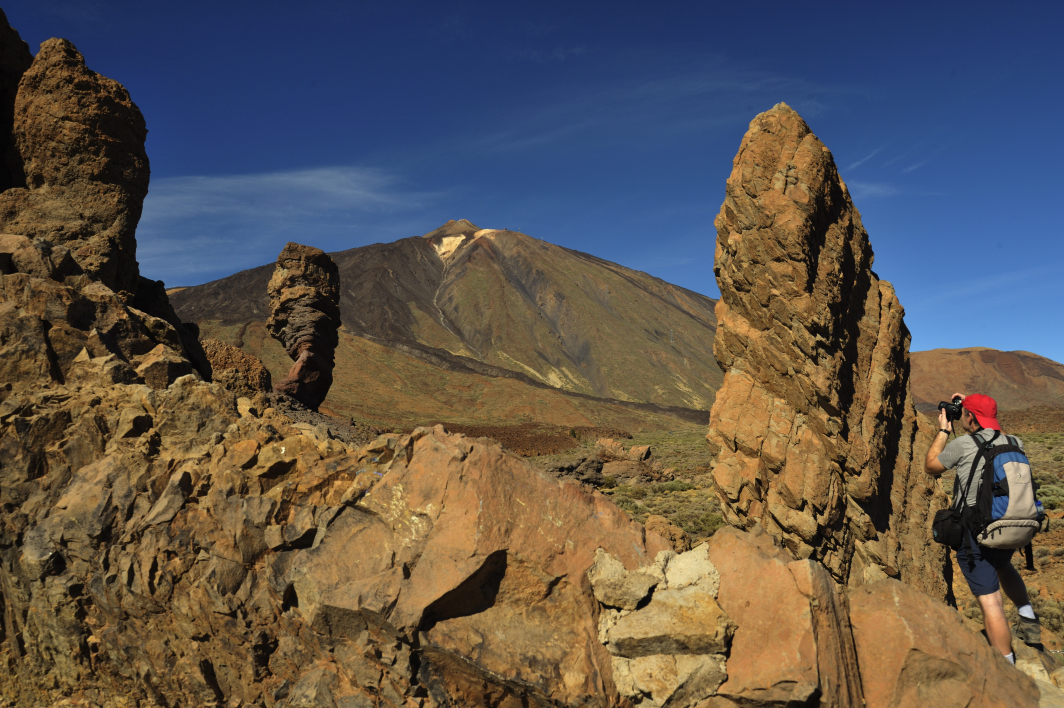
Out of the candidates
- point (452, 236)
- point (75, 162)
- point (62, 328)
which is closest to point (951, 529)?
point (62, 328)

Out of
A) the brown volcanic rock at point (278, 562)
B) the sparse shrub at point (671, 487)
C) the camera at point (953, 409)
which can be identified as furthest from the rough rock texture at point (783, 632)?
the sparse shrub at point (671, 487)

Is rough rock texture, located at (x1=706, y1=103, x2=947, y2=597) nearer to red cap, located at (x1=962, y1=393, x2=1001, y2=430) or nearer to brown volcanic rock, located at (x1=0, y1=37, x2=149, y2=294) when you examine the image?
red cap, located at (x1=962, y1=393, x2=1001, y2=430)

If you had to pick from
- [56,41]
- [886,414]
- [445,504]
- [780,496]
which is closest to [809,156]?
[886,414]

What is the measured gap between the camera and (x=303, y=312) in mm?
22062

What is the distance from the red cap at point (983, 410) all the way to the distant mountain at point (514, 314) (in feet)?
239

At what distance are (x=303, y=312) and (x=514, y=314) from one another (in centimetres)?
9570

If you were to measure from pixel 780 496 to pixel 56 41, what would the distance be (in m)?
14.9

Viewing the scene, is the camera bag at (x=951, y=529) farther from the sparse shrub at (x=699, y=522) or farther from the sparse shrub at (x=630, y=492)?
the sparse shrub at (x=630, y=492)

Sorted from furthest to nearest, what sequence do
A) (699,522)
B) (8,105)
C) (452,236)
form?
(452,236), (699,522), (8,105)

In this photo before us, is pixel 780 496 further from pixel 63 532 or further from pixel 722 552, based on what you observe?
pixel 63 532

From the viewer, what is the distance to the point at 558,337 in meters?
116

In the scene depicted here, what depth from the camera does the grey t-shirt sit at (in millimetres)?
4555

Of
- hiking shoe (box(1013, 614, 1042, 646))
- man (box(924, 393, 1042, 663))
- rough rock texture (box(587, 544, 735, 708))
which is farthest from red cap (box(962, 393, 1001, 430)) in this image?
rough rock texture (box(587, 544, 735, 708))

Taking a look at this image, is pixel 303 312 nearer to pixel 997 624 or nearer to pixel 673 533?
pixel 673 533
